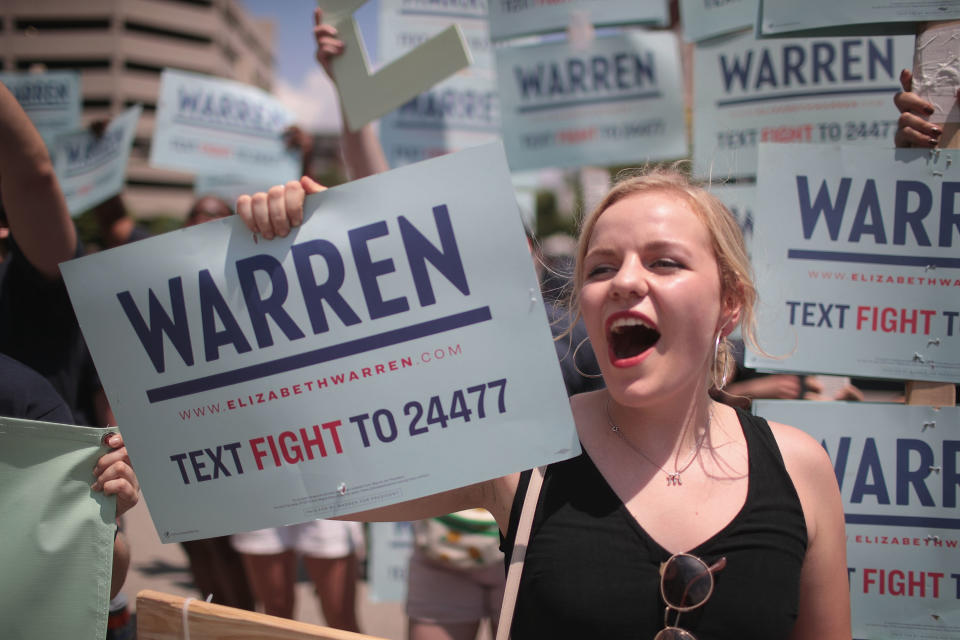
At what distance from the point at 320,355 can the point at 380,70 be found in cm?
113

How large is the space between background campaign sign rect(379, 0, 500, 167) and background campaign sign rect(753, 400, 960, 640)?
109 inches

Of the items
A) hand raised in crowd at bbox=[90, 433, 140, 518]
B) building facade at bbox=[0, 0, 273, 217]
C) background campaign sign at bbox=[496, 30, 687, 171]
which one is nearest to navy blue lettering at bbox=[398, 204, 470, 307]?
hand raised in crowd at bbox=[90, 433, 140, 518]

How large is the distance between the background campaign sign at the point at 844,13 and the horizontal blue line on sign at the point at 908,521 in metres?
1.27

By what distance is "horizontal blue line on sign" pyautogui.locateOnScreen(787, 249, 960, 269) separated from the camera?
182 centimetres

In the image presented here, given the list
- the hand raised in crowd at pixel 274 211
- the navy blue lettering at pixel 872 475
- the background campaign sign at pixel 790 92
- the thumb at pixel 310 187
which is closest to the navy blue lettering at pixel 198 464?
the hand raised in crowd at pixel 274 211

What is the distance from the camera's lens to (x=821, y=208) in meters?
1.88

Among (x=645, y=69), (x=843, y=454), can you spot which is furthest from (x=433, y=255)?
(x=645, y=69)

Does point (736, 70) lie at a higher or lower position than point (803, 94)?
higher

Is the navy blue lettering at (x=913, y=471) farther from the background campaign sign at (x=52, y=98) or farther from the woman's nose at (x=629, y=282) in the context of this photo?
the background campaign sign at (x=52, y=98)

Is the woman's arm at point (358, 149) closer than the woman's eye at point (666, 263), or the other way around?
the woman's eye at point (666, 263)

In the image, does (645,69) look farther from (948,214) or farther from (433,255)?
(433,255)

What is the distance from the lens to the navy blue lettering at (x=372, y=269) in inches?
56.2

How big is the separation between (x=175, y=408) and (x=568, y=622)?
90 cm

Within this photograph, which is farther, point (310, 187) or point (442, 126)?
point (442, 126)
